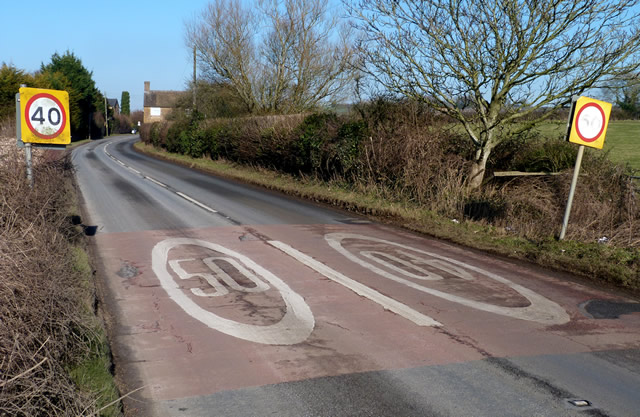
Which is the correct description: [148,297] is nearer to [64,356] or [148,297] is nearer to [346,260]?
[64,356]

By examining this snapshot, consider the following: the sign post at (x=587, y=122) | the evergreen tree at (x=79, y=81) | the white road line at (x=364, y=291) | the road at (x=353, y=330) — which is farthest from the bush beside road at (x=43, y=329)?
the evergreen tree at (x=79, y=81)

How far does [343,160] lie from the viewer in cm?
1764

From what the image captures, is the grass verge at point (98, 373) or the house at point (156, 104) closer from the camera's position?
the grass verge at point (98, 373)

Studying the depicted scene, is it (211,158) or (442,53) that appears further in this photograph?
(211,158)

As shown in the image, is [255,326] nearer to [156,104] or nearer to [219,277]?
[219,277]

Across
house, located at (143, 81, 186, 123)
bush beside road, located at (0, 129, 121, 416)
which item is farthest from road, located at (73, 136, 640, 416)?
house, located at (143, 81, 186, 123)

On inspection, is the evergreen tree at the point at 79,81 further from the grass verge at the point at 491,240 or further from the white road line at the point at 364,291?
the white road line at the point at 364,291

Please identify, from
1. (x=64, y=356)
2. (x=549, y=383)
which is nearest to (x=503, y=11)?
(x=549, y=383)

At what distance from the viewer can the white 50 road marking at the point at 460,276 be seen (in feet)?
20.7

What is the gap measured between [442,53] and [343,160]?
5.24 metres

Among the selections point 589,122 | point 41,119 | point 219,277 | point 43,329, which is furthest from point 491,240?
point 43,329

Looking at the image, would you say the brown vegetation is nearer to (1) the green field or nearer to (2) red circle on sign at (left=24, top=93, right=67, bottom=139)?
(1) the green field

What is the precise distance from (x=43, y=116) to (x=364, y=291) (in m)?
5.25

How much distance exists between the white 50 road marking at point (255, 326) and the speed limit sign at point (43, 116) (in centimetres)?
238
